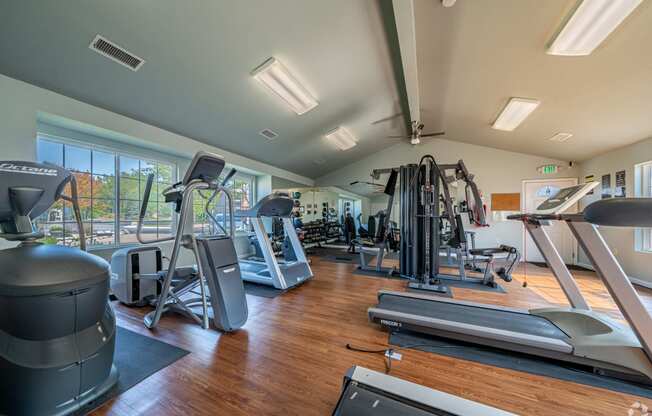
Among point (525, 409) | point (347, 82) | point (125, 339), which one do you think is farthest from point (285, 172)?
point (525, 409)

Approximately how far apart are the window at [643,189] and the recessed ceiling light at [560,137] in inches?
42.1

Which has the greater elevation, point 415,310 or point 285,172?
point 285,172

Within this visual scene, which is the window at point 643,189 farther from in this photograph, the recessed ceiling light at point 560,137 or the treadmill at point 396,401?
the treadmill at point 396,401

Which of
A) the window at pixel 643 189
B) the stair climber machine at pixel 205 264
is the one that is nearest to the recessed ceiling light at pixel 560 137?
the window at pixel 643 189

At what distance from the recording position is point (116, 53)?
242cm

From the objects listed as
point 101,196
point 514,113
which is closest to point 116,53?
point 101,196

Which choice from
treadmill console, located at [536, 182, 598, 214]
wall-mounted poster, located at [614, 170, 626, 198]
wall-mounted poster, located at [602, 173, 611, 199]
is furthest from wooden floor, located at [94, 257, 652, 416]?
wall-mounted poster, located at [602, 173, 611, 199]

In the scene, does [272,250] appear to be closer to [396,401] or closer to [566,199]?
[396,401]

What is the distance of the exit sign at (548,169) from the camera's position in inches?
230

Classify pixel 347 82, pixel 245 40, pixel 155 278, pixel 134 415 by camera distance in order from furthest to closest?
pixel 347 82 < pixel 155 278 < pixel 245 40 < pixel 134 415

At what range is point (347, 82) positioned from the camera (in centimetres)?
384

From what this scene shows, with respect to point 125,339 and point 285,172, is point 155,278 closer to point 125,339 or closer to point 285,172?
point 125,339

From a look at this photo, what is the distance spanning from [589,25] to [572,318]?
2702mm

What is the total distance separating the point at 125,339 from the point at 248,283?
1.82m
